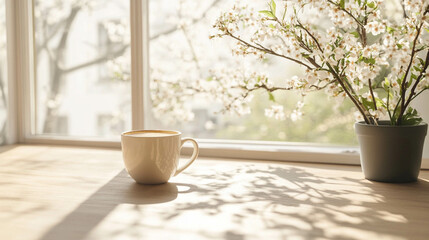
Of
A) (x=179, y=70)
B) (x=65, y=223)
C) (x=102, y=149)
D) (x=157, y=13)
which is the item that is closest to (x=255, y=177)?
(x=65, y=223)

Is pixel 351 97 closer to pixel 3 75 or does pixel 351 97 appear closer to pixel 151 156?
pixel 151 156

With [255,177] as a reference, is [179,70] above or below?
above

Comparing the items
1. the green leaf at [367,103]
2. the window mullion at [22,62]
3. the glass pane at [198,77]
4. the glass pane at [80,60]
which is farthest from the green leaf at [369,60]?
the window mullion at [22,62]

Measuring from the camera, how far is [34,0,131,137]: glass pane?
173 centimetres

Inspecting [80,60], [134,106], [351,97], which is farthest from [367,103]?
[80,60]

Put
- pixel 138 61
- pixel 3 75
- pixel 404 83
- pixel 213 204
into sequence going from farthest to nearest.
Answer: pixel 3 75 < pixel 138 61 < pixel 404 83 < pixel 213 204

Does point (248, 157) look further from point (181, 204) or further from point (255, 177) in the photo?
point (181, 204)

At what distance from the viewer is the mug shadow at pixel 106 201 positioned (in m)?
0.65

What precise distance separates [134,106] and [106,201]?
1.97ft

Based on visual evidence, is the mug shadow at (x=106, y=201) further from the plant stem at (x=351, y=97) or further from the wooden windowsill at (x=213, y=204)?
the plant stem at (x=351, y=97)

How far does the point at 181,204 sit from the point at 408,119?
1.78ft

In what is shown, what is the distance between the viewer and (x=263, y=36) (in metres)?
0.97

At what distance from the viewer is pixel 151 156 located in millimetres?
868

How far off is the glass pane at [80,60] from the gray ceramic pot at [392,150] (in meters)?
1.02
